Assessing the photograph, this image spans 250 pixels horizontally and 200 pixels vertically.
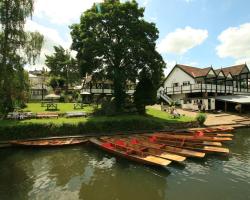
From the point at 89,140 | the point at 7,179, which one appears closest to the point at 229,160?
the point at 89,140

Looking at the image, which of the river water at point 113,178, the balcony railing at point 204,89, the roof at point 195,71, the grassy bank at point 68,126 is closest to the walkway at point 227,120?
the balcony railing at point 204,89

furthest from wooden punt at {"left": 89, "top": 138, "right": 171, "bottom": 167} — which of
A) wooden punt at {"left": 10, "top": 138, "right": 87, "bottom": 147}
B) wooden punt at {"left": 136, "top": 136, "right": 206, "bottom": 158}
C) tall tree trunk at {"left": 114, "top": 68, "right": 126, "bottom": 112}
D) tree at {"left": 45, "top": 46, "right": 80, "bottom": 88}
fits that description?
tree at {"left": 45, "top": 46, "right": 80, "bottom": 88}

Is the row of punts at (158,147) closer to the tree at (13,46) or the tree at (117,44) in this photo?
the tree at (13,46)

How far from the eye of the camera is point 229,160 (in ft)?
52.5

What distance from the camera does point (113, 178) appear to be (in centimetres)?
1312

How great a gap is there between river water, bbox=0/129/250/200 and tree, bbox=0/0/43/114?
5.60m

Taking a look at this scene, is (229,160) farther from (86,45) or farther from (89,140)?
(86,45)

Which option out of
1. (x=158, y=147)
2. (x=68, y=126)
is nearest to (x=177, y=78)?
(x=68, y=126)

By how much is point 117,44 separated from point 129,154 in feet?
54.6

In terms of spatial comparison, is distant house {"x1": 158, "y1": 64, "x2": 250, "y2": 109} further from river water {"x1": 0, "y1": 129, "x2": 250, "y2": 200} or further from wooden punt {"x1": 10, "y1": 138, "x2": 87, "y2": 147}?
wooden punt {"x1": 10, "y1": 138, "x2": 87, "y2": 147}

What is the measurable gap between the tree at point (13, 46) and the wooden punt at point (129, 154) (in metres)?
8.00

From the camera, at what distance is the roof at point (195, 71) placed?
139 feet

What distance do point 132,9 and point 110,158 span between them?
20.1m

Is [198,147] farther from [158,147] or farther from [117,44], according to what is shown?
[117,44]
